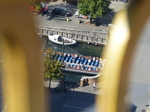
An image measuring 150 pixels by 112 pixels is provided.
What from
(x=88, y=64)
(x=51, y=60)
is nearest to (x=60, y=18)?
(x=88, y=64)

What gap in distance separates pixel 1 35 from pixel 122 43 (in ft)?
0.97

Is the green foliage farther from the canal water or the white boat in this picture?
the white boat

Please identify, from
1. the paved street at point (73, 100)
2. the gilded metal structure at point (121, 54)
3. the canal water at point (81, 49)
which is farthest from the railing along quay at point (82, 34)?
the gilded metal structure at point (121, 54)

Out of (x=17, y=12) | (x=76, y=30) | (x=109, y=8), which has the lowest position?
(x=76, y=30)

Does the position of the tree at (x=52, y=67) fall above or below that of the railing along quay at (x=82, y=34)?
below

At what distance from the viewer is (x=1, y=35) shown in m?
0.78

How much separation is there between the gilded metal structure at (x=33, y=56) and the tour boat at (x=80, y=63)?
9.84 metres

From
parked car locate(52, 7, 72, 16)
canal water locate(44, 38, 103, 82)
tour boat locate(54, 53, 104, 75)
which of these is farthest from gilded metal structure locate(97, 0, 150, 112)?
parked car locate(52, 7, 72, 16)

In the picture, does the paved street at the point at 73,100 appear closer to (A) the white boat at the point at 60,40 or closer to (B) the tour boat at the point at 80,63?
(B) the tour boat at the point at 80,63

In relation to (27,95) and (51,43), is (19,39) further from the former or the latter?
(51,43)

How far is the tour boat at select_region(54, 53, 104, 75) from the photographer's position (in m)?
10.9

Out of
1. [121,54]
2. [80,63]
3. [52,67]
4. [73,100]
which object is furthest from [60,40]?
[121,54]

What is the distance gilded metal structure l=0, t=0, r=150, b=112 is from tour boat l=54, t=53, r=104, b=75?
984cm

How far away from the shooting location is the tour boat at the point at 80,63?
10.9m
